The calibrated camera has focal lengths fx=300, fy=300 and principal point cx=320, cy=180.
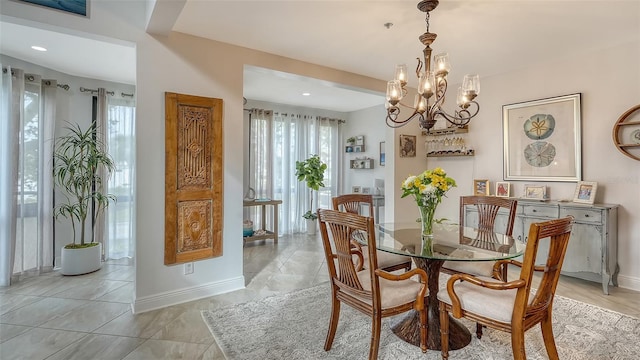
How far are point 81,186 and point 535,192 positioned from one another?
5.60 m

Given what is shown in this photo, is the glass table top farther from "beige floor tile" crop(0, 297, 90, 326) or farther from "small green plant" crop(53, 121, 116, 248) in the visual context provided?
"small green plant" crop(53, 121, 116, 248)

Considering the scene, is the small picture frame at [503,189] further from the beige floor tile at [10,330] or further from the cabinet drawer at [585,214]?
the beige floor tile at [10,330]

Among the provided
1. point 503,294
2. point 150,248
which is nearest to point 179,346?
point 150,248

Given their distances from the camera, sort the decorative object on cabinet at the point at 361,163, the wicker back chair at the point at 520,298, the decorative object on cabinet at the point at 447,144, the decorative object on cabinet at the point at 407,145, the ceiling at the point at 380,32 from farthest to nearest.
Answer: the decorative object on cabinet at the point at 361,163 < the decorative object on cabinet at the point at 407,145 < the decorative object on cabinet at the point at 447,144 < the ceiling at the point at 380,32 < the wicker back chair at the point at 520,298

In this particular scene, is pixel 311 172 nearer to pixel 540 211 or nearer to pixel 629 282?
pixel 540 211

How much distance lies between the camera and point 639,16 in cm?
254

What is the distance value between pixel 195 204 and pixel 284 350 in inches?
62.2

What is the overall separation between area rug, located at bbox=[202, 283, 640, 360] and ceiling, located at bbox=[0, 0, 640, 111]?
2.50m

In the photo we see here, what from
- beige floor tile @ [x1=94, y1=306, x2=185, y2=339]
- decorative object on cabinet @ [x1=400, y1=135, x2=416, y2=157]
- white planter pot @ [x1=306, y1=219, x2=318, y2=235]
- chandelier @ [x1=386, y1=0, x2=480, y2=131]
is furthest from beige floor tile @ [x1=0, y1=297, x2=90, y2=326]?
decorative object on cabinet @ [x1=400, y1=135, x2=416, y2=157]

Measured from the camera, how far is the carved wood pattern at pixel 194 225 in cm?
283

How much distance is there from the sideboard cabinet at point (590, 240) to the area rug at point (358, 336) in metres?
0.56

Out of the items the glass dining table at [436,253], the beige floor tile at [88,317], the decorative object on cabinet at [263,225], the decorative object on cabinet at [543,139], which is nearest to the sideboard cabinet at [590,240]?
the decorative object on cabinet at [543,139]

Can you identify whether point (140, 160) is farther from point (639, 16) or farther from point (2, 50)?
point (639, 16)

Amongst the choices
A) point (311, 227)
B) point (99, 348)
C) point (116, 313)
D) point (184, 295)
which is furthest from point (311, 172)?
point (99, 348)
